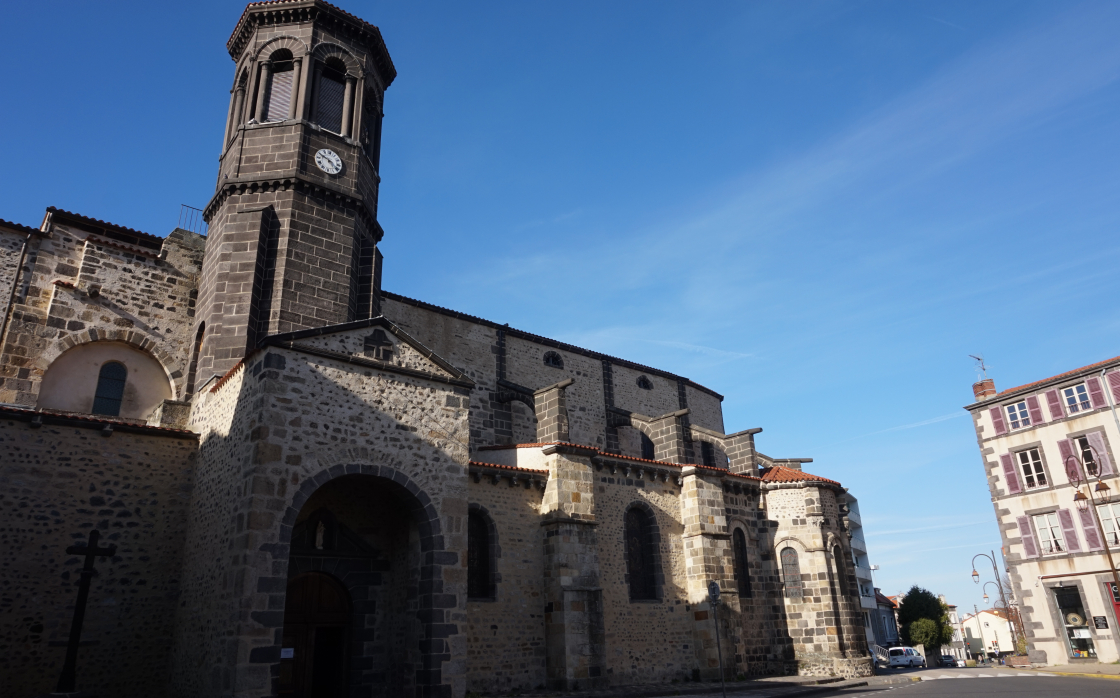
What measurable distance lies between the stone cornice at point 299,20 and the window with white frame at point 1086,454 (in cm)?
2991

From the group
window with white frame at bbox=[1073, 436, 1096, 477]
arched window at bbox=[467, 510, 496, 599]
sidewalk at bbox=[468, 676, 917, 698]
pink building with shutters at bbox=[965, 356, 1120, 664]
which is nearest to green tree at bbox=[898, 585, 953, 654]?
pink building with shutters at bbox=[965, 356, 1120, 664]

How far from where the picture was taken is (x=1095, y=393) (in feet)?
89.7

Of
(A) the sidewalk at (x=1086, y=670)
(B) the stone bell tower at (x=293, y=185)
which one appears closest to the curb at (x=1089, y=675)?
(A) the sidewalk at (x=1086, y=670)

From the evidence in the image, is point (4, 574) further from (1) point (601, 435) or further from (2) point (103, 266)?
(1) point (601, 435)

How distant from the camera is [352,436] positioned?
1252 centimetres

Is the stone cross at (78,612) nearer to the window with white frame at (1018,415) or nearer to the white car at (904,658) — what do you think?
the window with white frame at (1018,415)

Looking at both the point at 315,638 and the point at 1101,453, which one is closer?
the point at 315,638

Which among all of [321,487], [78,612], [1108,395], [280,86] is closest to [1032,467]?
[1108,395]

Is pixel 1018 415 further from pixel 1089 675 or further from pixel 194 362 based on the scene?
pixel 194 362

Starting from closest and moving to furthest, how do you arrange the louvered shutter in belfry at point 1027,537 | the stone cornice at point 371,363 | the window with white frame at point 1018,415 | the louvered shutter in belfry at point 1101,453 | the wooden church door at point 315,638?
the stone cornice at point 371,363, the wooden church door at point 315,638, the louvered shutter in belfry at point 1101,453, the louvered shutter in belfry at point 1027,537, the window with white frame at point 1018,415

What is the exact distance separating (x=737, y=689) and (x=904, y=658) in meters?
20.5

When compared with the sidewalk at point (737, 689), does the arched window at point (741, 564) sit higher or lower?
higher

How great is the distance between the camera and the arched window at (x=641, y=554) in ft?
60.5

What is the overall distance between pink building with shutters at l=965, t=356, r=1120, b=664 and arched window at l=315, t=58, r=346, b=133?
93.3 feet
